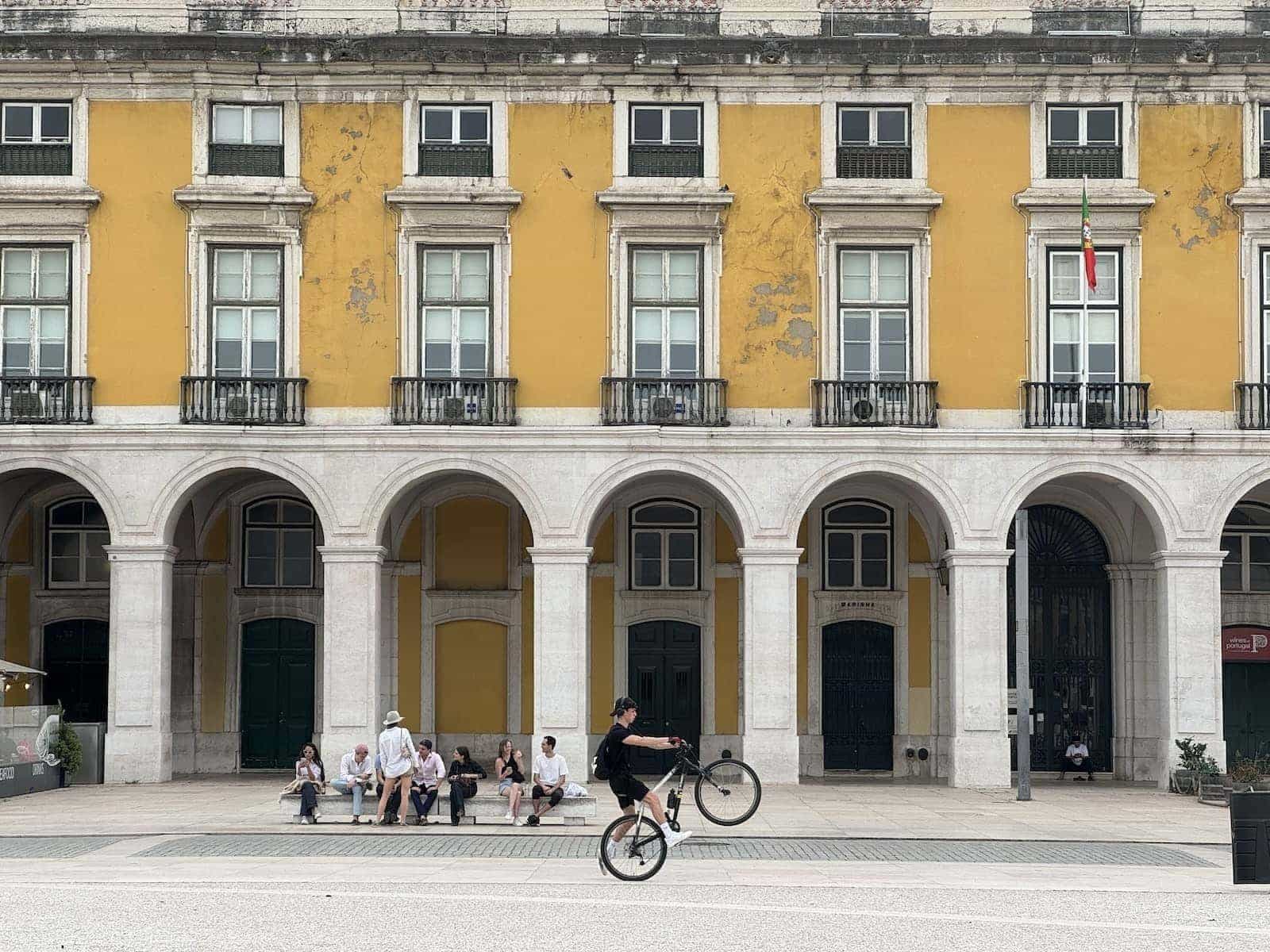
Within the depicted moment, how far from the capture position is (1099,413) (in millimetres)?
33844

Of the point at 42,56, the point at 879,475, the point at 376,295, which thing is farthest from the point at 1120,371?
the point at 42,56

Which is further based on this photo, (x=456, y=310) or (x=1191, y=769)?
(x=456, y=310)

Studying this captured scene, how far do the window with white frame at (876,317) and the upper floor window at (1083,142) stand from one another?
3155mm

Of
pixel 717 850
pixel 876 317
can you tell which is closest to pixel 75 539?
pixel 876 317

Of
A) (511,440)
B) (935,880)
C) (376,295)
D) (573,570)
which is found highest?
(376,295)

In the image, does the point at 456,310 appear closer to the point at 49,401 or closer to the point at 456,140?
the point at 456,140

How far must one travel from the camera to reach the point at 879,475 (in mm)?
34562

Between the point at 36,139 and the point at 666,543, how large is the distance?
13.7 meters

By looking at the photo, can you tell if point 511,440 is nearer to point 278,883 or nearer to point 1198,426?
point 1198,426

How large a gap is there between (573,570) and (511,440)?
8.30ft

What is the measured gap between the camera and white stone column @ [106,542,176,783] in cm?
3356

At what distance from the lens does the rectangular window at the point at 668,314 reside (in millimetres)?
34250

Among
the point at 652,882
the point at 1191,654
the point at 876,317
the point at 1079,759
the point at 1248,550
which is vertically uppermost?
the point at 876,317

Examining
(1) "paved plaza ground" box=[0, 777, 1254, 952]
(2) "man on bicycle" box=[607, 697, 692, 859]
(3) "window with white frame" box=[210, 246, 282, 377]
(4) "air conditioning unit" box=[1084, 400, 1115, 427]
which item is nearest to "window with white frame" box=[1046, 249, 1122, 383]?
(4) "air conditioning unit" box=[1084, 400, 1115, 427]
